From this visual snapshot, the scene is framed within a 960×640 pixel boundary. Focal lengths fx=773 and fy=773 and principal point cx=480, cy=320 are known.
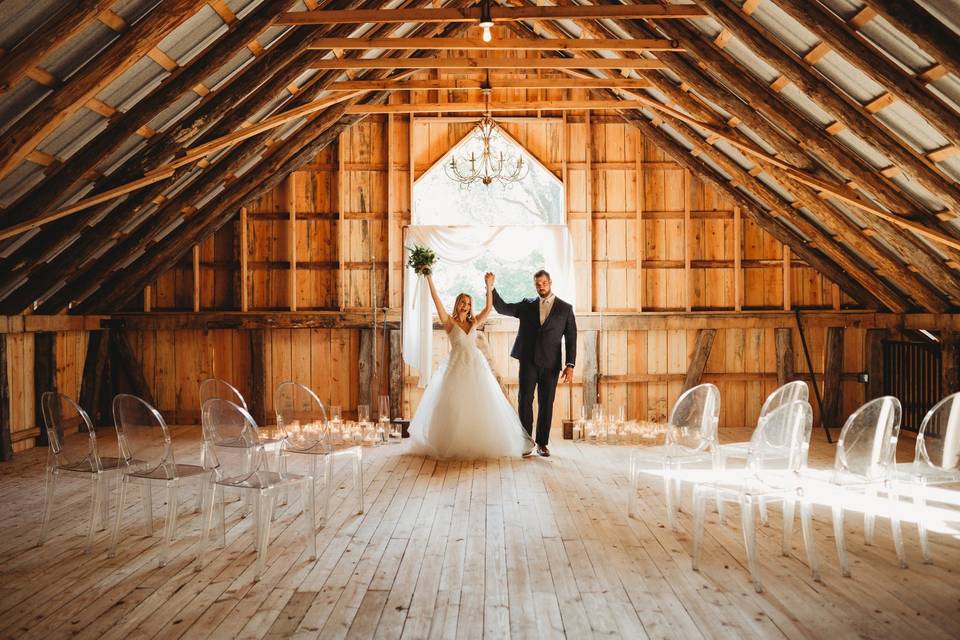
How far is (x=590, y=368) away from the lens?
8938 millimetres

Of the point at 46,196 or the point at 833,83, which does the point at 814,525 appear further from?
the point at 46,196

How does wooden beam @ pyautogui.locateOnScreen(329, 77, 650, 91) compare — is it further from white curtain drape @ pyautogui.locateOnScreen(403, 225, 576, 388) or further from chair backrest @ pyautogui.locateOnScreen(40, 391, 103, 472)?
chair backrest @ pyautogui.locateOnScreen(40, 391, 103, 472)

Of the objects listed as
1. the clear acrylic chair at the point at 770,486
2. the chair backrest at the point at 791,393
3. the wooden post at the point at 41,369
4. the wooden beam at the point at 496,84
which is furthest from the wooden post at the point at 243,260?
the clear acrylic chair at the point at 770,486

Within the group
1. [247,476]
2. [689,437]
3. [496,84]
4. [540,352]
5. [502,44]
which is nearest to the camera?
[247,476]

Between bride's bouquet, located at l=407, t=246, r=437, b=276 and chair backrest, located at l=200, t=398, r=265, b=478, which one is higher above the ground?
bride's bouquet, located at l=407, t=246, r=437, b=276

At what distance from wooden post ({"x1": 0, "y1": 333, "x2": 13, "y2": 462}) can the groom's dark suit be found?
15.0ft

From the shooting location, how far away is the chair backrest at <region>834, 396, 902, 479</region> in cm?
386

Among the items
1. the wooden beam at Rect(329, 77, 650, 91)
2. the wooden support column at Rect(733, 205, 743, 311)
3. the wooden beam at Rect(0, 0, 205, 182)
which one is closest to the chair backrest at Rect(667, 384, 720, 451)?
the wooden beam at Rect(329, 77, 650, 91)

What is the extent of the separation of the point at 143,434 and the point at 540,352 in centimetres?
412

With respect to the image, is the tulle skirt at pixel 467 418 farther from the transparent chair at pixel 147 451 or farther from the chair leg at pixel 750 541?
the chair leg at pixel 750 541

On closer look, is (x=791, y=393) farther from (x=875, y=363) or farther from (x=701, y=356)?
(x=875, y=363)

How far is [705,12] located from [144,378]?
23.8 ft

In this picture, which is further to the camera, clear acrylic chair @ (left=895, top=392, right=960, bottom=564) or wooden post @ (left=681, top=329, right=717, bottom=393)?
wooden post @ (left=681, top=329, right=717, bottom=393)

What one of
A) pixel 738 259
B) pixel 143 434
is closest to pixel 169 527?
pixel 143 434
